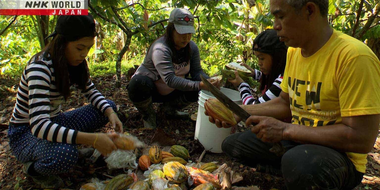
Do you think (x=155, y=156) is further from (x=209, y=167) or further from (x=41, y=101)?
(x=41, y=101)

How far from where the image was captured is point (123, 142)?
2305mm

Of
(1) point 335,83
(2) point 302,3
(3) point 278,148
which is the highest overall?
(2) point 302,3

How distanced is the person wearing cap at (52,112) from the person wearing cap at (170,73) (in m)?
1.09

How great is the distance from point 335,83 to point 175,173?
58.1 inches

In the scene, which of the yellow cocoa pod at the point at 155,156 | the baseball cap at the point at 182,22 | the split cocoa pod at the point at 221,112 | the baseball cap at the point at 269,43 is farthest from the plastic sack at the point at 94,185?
the baseball cap at the point at 269,43

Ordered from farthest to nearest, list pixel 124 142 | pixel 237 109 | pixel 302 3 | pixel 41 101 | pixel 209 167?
pixel 209 167 < pixel 124 142 < pixel 41 101 < pixel 237 109 < pixel 302 3

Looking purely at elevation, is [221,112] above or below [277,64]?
below

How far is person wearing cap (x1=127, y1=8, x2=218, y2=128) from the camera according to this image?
3393mm

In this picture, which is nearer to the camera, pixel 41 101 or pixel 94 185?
pixel 41 101

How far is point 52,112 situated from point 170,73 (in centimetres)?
140

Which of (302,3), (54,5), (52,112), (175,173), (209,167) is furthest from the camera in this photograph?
(54,5)

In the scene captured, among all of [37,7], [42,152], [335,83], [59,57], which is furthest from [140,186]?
[37,7]

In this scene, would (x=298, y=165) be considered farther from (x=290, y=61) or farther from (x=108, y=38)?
(x=108, y=38)

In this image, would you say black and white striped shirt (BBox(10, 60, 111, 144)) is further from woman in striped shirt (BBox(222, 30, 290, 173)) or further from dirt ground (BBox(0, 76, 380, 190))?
woman in striped shirt (BBox(222, 30, 290, 173))
